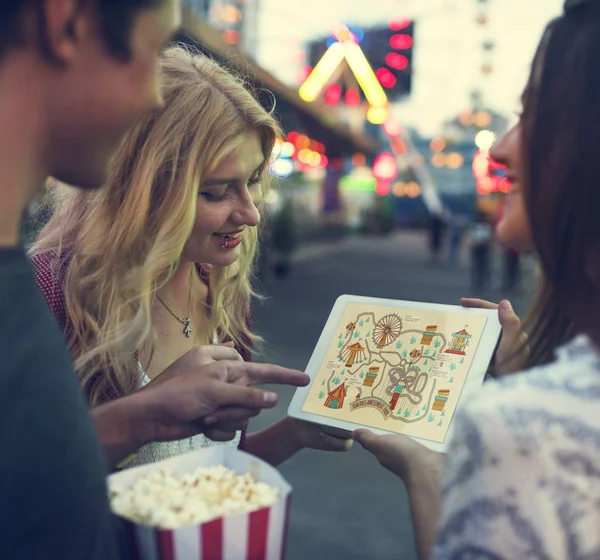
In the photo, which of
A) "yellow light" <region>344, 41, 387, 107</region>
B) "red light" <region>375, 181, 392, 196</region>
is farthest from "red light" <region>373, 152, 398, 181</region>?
"yellow light" <region>344, 41, 387, 107</region>

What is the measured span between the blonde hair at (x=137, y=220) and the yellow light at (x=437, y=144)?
5431cm

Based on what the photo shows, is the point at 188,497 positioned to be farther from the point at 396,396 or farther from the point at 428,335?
the point at 428,335

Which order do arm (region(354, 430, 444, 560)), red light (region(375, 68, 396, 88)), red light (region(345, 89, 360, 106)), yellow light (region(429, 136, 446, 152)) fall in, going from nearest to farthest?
arm (region(354, 430, 444, 560)) → red light (region(375, 68, 396, 88)) → red light (region(345, 89, 360, 106)) → yellow light (region(429, 136, 446, 152))

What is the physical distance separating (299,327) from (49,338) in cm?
894

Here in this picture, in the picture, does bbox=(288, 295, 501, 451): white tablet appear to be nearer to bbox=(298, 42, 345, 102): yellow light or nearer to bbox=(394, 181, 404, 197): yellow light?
bbox=(298, 42, 345, 102): yellow light

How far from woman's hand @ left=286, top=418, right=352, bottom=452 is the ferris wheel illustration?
0.25 metres

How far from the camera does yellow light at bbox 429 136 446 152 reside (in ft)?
182

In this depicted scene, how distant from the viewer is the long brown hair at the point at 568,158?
0.95 m

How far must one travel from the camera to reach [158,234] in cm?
184

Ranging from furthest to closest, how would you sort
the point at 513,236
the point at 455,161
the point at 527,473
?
the point at 455,161 < the point at 513,236 < the point at 527,473

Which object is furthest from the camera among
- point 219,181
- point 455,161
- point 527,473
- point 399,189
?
point 399,189

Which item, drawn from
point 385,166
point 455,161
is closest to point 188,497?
point 385,166

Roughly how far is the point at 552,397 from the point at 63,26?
753 mm

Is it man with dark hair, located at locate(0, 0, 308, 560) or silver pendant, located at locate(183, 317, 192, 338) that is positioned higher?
man with dark hair, located at locate(0, 0, 308, 560)
